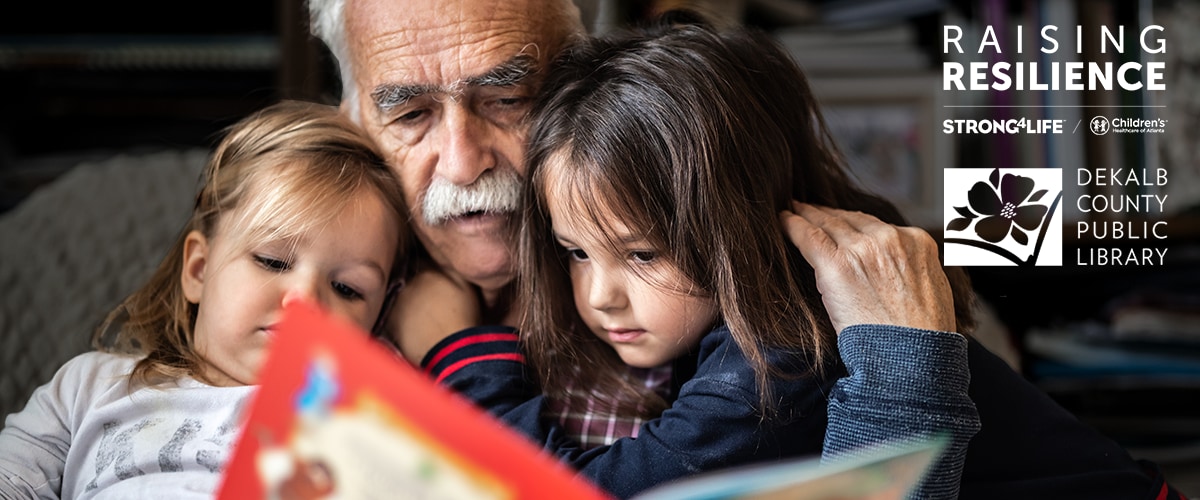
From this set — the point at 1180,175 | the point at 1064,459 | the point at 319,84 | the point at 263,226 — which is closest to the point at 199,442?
the point at 263,226

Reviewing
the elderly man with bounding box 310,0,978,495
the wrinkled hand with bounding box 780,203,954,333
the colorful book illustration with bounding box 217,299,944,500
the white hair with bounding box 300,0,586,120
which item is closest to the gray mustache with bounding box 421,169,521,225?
the elderly man with bounding box 310,0,978,495

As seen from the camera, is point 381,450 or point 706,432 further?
point 706,432

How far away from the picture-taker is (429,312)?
1.27 metres

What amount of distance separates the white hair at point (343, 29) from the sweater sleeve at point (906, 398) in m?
0.57

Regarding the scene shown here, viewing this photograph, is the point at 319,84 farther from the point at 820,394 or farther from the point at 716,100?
the point at 820,394

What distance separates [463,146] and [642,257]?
10.2 inches

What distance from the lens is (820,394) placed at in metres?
1.03

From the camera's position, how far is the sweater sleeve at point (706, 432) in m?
0.99

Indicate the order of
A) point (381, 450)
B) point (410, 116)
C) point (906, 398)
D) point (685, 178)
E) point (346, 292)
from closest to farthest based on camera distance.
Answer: point (381, 450)
point (906, 398)
point (685, 178)
point (346, 292)
point (410, 116)

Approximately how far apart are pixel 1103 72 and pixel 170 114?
1948 millimetres

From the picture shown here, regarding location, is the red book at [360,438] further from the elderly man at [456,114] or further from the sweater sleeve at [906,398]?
the elderly man at [456,114]

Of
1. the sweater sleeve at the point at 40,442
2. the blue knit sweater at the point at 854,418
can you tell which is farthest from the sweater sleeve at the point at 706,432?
the sweater sleeve at the point at 40,442

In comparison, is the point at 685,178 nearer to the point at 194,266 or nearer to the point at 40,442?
the point at 194,266

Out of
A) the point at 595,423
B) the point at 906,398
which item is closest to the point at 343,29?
the point at 595,423
